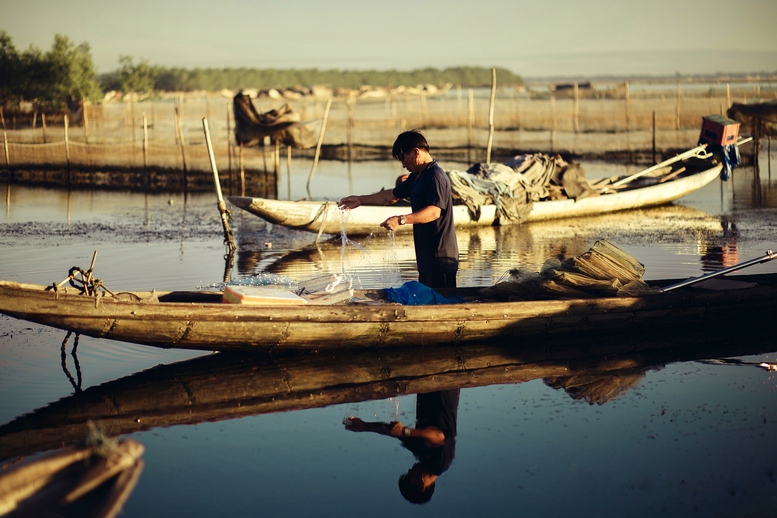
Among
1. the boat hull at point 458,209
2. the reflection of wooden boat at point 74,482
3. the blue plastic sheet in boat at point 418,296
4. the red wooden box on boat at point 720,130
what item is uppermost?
the red wooden box on boat at point 720,130

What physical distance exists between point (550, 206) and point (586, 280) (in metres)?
8.02

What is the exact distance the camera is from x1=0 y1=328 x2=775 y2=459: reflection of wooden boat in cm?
559

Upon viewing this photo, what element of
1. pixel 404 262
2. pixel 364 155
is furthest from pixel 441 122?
pixel 404 262

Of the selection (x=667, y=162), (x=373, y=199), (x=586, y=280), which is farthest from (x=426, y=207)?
(x=667, y=162)

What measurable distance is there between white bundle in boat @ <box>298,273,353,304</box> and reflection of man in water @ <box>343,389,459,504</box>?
1.31m

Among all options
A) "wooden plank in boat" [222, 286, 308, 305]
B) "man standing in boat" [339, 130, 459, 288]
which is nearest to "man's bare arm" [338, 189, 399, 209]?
"man standing in boat" [339, 130, 459, 288]

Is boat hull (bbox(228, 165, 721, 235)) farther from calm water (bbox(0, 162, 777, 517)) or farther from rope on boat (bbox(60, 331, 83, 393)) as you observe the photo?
rope on boat (bbox(60, 331, 83, 393))

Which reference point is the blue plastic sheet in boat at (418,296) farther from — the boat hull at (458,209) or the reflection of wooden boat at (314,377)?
the boat hull at (458,209)

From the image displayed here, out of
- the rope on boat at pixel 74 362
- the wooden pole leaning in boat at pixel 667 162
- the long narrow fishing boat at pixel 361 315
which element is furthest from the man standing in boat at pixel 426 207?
the wooden pole leaning in boat at pixel 667 162

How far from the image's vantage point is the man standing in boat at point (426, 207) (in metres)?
6.26

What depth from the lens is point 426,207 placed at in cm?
628

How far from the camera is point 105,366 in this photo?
6.75m

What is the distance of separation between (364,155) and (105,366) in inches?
968

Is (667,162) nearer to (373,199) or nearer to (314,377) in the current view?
(373,199)
